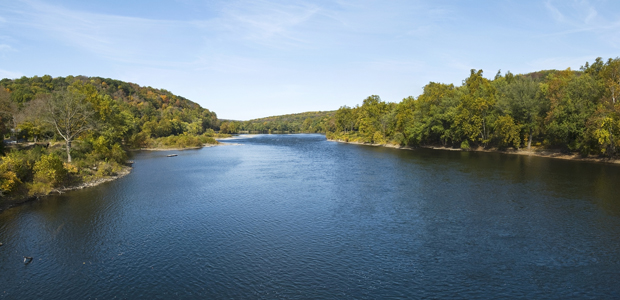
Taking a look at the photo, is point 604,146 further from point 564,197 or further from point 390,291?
point 390,291

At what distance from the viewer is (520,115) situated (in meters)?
73.8

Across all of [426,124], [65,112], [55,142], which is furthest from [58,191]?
[426,124]

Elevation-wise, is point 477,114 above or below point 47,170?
above

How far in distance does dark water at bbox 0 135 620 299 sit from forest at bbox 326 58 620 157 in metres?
20.8

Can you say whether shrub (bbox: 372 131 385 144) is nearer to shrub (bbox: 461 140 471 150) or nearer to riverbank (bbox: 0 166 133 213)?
shrub (bbox: 461 140 471 150)

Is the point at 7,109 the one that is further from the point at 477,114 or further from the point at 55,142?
the point at 477,114

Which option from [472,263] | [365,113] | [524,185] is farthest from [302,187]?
[365,113]

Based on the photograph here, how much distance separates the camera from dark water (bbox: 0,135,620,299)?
17.0m

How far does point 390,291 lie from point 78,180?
4215 cm

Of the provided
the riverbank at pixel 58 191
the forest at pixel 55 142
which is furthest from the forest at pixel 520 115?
the forest at pixel 55 142

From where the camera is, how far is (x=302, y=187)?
41344mm

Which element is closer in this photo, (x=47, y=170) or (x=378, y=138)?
(x=47, y=170)

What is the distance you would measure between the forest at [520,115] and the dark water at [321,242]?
20.8 m

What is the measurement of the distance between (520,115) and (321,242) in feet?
232
